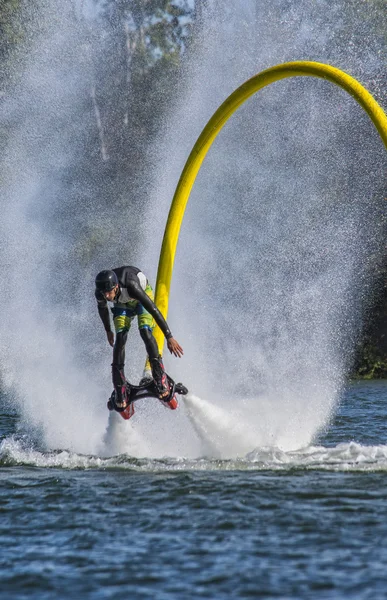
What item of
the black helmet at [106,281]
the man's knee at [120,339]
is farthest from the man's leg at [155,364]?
the black helmet at [106,281]

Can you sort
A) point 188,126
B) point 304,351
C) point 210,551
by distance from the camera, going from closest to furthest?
point 210,551 < point 188,126 < point 304,351

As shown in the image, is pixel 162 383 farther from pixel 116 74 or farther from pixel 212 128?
pixel 116 74

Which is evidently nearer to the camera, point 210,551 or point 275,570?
point 275,570

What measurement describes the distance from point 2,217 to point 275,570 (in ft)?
96.5

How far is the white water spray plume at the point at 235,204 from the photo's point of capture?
28562mm

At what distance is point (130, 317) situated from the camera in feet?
44.9

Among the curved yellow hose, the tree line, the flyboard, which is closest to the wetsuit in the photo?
the flyboard

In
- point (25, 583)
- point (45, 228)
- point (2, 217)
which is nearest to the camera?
point (25, 583)

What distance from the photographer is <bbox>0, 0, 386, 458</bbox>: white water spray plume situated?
28562 mm

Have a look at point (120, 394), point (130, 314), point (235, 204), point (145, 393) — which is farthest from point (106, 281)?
point (235, 204)

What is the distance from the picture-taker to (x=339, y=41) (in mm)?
36094

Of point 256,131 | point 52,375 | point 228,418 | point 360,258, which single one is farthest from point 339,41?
point 228,418

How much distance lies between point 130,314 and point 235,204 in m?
23.4

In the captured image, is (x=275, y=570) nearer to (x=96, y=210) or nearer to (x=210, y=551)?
(x=210, y=551)
